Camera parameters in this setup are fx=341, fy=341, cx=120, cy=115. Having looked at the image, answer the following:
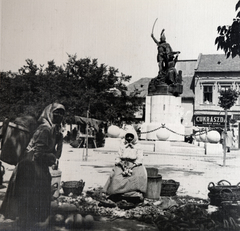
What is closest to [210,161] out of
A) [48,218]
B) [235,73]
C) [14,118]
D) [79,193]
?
[235,73]

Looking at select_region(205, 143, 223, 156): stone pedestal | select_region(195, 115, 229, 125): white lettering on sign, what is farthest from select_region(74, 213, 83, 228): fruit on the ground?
select_region(195, 115, 229, 125): white lettering on sign

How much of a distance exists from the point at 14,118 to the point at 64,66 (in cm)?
173

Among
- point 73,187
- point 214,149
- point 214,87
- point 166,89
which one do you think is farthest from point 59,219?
point 166,89

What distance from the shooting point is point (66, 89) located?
8391 millimetres

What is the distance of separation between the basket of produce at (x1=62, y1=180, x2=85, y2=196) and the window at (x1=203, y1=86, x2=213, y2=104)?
20.1ft

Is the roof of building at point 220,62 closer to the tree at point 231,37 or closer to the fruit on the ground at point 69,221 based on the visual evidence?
the tree at point 231,37

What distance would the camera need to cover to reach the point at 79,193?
6.47 meters

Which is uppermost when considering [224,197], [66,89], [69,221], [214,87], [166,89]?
[166,89]

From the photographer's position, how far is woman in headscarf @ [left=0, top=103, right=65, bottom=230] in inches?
231

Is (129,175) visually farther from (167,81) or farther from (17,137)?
(167,81)

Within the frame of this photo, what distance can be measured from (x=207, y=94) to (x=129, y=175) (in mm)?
6456

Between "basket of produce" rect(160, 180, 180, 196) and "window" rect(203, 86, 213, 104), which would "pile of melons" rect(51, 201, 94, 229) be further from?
"window" rect(203, 86, 213, 104)

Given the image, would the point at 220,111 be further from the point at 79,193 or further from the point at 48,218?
the point at 48,218

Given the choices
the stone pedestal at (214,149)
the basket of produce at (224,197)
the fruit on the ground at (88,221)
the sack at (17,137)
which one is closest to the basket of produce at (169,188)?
the basket of produce at (224,197)
